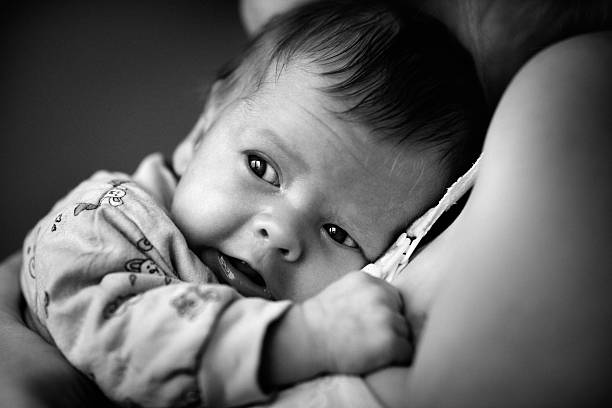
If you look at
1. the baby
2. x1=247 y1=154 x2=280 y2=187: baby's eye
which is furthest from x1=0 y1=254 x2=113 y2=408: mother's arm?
x1=247 y1=154 x2=280 y2=187: baby's eye

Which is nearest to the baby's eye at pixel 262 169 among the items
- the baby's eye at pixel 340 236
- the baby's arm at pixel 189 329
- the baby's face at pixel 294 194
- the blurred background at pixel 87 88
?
the baby's face at pixel 294 194

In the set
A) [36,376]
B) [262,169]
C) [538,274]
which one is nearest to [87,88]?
[262,169]

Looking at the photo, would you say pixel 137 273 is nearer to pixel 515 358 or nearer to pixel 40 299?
pixel 40 299

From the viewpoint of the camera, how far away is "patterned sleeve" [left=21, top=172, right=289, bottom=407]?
54cm

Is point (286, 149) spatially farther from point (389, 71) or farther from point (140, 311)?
point (140, 311)

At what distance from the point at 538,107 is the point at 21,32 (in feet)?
4.55

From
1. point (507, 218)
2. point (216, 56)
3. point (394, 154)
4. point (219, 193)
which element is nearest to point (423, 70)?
point (394, 154)

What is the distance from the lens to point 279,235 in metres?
0.75

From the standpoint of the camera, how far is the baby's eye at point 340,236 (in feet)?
2.73

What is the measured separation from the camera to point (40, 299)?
0.67 meters

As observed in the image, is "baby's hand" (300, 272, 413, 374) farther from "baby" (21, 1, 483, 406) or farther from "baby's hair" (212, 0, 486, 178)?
"baby's hair" (212, 0, 486, 178)

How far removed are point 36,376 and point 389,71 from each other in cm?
61

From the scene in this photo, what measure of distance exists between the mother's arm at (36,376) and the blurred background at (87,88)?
77 centimetres

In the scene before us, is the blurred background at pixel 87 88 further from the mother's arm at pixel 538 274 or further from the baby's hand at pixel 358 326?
the mother's arm at pixel 538 274
